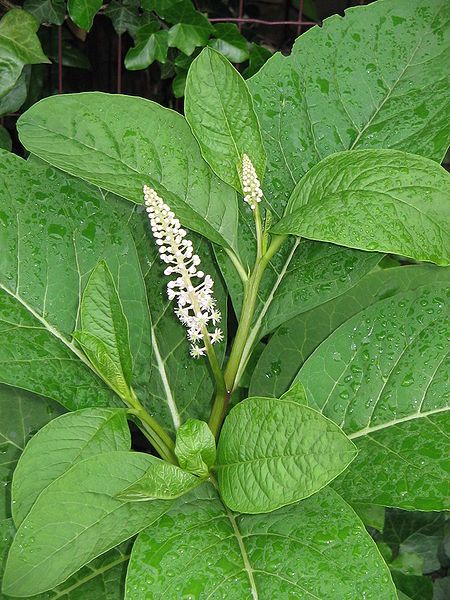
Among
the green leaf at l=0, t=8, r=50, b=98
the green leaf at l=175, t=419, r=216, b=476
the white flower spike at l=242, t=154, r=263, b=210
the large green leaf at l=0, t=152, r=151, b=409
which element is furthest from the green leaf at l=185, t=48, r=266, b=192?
the green leaf at l=0, t=8, r=50, b=98

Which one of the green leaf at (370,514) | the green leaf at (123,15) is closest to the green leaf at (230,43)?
the green leaf at (123,15)

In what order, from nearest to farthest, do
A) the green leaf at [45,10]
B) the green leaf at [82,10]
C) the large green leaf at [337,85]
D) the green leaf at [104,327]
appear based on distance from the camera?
the green leaf at [104,327], the large green leaf at [337,85], the green leaf at [82,10], the green leaf at [45,10]

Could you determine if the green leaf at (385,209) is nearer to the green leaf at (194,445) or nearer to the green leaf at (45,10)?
the green leaf at (194,445)

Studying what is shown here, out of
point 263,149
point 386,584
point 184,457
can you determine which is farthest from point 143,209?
point 386,584

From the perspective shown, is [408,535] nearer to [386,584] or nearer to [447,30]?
[386,584]

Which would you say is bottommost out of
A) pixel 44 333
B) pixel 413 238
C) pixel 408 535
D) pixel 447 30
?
pixel 408 535

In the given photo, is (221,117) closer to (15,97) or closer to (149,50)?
(149,50)
